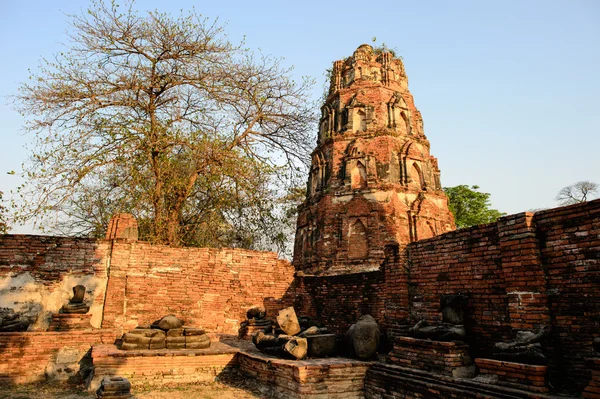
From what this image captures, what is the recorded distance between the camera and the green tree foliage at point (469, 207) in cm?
2403

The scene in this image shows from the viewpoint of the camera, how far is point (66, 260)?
9.32m

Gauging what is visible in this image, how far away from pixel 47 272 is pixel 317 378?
6.59 metres

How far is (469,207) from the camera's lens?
24.6 metres

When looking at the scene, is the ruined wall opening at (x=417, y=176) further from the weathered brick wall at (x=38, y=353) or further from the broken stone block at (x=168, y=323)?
the weathered brick wall at (x=38, y=353)

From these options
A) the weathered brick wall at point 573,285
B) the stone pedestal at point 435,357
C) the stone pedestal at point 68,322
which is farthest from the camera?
the stone pedestal at point 68,322

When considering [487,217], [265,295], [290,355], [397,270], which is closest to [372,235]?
A: [265,295]

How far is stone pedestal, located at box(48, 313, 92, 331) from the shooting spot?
8.52 metres

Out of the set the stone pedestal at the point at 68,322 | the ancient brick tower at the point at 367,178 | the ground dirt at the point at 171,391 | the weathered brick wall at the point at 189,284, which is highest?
the ancient brick tower at the point at 367,178

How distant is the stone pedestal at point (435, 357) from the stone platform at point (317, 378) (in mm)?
662

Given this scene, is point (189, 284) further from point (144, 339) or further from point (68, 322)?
point (68, 322)

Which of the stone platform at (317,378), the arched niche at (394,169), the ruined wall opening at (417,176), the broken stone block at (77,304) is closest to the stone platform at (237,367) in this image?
the stone platform at (317,378)

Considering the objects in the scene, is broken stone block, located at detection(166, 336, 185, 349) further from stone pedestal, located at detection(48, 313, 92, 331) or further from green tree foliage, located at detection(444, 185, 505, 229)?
green tree foliage, located at detection(444, 185, 505, 229)

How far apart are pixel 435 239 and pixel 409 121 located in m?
10.1

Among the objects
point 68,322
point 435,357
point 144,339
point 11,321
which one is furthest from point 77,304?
point 435,357
